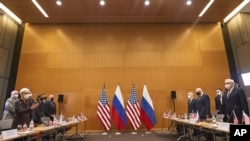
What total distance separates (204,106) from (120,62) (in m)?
5.17

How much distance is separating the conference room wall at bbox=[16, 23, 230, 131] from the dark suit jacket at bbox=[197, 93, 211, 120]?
12.2ft

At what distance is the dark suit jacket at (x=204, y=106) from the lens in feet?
16.5

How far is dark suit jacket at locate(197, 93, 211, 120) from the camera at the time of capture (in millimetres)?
5031

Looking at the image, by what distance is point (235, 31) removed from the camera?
9.48 m

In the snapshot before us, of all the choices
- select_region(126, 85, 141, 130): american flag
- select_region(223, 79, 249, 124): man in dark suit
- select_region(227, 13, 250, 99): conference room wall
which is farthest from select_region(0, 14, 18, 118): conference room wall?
select_region(227, 13, 250, 99): conference room wall

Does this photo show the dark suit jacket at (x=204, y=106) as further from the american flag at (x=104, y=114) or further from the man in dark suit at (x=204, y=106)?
the american flag at (x=104, y=114)

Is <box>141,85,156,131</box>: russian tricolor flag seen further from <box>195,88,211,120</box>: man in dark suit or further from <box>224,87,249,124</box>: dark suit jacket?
<box>224,87,249,124</box>: dark suit jacket

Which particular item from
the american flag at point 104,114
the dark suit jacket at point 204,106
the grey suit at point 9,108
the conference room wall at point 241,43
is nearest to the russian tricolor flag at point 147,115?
the american flag at point 104,114

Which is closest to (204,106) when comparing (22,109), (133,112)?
(133,112)

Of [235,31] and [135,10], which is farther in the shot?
[235,31]

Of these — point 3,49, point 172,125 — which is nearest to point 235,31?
point 172,125

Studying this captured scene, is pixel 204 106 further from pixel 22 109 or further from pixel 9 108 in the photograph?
pixel 9 108

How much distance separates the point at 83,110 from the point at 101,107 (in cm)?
144

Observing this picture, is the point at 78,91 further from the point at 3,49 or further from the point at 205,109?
the point at 205,109
